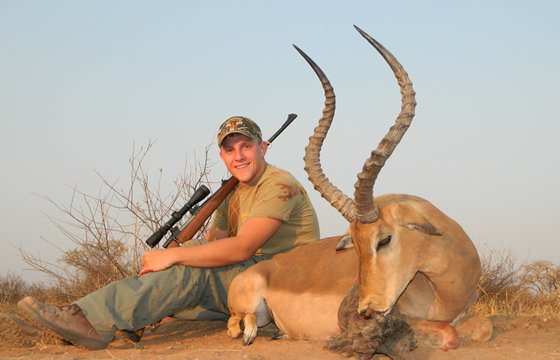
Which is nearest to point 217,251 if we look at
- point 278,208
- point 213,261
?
point 213,261

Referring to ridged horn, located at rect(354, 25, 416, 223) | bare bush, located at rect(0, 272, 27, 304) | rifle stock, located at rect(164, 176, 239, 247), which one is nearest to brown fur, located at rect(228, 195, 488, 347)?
ridged horn, located at rect(354, 25, 416, 223)

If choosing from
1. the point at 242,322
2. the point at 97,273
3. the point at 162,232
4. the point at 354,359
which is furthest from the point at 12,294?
the point at 354,359

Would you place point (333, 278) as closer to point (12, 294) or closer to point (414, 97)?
point (414, 97)

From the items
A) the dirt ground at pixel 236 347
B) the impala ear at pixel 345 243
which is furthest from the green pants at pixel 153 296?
the impala ear at pixel 345 243

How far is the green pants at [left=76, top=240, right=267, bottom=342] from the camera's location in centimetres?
576

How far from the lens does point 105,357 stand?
5.27 m

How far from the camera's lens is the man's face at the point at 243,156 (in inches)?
255

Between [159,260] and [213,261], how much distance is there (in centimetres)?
46

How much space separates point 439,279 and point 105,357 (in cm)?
254

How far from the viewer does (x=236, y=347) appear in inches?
226

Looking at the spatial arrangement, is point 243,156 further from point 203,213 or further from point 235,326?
point 235,326

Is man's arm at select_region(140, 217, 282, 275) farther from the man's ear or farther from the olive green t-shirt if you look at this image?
the man's ear

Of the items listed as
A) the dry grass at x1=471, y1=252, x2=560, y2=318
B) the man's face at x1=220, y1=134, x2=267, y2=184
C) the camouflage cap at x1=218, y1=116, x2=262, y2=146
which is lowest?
the dry grass at x1=471, y1=252, x2=560, y2=318

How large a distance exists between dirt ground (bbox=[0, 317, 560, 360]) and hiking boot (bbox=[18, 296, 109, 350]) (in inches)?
3.8
